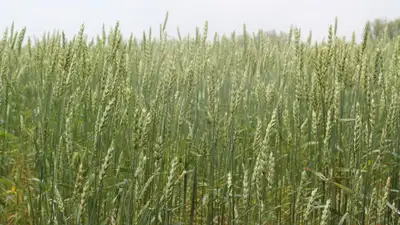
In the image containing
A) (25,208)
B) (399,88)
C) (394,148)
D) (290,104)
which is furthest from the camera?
(290,104)

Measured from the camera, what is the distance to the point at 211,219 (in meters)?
1.81

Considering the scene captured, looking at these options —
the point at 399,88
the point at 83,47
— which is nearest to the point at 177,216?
the point at 83,47

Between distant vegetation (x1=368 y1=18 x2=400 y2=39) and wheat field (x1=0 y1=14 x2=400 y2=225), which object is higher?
distant vegetation (x1=368 y1=18 x2=400 y2=39)

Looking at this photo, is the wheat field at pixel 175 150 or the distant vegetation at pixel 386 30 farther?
the distant vegetation at pixel 386 30

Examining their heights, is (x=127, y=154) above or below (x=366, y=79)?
below

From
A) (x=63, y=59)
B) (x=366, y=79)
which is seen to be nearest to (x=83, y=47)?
(x=63, y=59)

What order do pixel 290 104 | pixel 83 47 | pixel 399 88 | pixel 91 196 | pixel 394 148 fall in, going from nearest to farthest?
pixel 91 196, pixel 83 47, pixel 399 88, pixel 394 148, pixel 290 104

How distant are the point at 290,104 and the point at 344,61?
49.4 inches

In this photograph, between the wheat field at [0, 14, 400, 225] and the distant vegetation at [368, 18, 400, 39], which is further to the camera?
the distant vegetation at [368, 18, 400, 39]

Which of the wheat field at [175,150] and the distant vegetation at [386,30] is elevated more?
the distant vegetation at [386,30]

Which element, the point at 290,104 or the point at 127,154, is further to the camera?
the point at 290,104

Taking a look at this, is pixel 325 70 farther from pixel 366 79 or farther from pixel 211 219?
pixel 211 219

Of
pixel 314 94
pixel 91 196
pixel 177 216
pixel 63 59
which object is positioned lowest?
pixel 177 216

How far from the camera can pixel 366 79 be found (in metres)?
1.65
